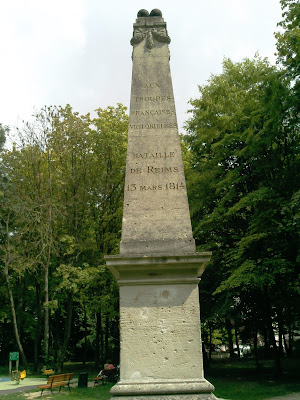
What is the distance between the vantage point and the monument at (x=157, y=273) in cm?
501

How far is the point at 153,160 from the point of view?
20.8 ft

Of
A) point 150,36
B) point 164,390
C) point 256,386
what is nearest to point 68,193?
point 256,386

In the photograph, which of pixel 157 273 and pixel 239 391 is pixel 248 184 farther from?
pixel 157 273

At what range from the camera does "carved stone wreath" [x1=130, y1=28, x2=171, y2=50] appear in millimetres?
7133

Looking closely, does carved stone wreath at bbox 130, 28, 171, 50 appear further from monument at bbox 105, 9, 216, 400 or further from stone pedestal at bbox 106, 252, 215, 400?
stone pedestal at bbox 106, 252, 215, 400

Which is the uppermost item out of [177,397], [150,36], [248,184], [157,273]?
[248,184]

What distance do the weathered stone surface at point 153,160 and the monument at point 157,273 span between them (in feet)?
0.05

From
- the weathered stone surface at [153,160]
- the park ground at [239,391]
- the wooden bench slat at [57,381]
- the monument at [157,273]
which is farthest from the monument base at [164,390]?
the wooden bench slat at [57,381]

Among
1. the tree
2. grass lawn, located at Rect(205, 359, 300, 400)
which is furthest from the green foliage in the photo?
grass lawn, located at Rect(205, 359, 300, 400)

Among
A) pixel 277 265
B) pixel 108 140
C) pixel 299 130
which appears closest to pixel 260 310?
pixel 277 265

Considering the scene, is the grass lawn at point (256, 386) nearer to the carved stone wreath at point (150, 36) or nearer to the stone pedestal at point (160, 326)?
the stone pedestal at point (160, 326)

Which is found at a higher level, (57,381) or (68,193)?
(68,193)

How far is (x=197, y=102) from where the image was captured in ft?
67.2

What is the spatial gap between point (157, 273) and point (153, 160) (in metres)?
1.92
